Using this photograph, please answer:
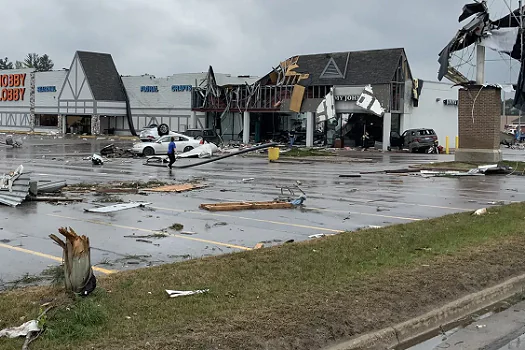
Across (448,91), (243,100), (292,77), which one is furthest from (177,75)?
(448,91)

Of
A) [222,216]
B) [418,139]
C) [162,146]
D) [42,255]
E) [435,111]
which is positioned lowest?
[42,255]

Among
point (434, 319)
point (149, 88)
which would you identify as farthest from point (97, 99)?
point (434, 319)

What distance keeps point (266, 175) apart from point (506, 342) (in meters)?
19.8

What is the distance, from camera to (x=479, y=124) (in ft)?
99.6

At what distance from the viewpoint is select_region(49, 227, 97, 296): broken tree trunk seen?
20.4 ft

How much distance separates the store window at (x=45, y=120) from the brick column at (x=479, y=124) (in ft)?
214

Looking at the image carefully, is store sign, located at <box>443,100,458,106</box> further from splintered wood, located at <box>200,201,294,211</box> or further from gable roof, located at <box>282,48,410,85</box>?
splintered wood, located at <box>200,201,294,211</box>

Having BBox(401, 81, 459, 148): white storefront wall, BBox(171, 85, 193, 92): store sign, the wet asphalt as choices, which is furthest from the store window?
the wet asphalt

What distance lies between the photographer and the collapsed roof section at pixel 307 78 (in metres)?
51.8

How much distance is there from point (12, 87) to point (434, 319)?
Result: 88.2 metres

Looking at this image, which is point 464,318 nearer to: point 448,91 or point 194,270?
point 194,270

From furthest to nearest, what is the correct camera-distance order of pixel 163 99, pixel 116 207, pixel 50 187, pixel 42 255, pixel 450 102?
pixel 163 99 < pixel 450 102 < pixel 50 187 < pixel 116 207 < pixel 42 255

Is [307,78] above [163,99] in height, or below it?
above

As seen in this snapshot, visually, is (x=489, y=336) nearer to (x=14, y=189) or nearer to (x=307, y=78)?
(x=14, y=189)
